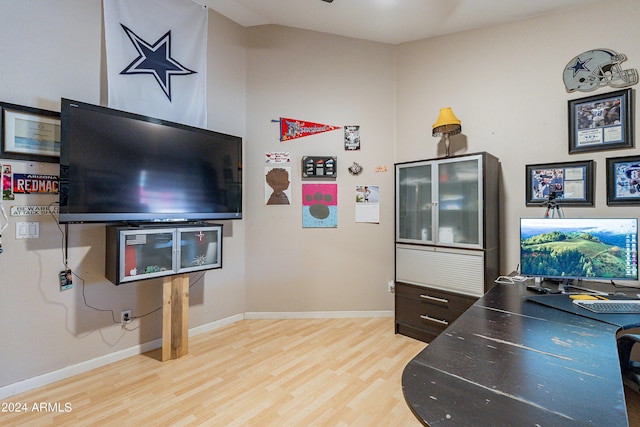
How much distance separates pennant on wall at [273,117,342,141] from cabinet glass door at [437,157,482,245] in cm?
136

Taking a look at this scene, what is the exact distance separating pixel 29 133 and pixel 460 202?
3255 mm

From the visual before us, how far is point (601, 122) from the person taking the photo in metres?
2.26

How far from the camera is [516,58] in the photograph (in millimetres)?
2615

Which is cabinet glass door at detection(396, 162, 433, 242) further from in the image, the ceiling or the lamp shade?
the ceiling

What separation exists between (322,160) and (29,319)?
2.66m

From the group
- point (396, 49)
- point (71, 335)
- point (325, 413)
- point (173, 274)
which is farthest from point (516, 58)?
point (71, 335)

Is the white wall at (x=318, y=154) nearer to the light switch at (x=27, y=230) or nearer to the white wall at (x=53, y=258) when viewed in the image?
the white wall at (x=53, y=258)

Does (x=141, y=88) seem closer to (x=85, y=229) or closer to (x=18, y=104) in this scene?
(x=18, y=104)

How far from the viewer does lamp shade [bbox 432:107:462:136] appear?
2.64 metres

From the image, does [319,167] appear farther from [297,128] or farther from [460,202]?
[460,202]

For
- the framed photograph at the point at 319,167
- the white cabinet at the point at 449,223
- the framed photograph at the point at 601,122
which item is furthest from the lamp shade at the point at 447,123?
the framed photograph at the point at 319,167

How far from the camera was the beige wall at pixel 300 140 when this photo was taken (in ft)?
6.40

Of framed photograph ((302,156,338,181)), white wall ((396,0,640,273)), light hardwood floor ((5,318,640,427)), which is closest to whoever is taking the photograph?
light hardwood floor ((5,318,640,427))

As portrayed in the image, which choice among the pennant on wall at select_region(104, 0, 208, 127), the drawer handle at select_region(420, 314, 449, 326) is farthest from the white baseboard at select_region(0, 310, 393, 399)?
the pennant on wall at select_region(104, 0, 208, 127)
